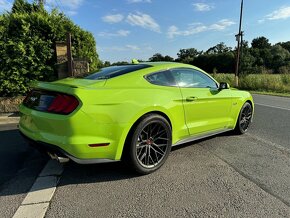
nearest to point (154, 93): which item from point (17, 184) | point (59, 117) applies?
point (59, 117)

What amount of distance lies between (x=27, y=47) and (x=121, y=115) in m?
5.36

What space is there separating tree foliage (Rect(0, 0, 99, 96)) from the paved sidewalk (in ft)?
1.95

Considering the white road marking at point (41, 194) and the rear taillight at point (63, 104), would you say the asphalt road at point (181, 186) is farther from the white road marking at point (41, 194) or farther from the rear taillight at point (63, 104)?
the rear taillight at point (63, 104)

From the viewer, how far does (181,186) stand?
3258mm

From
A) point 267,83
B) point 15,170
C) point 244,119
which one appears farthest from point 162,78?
point 267,83

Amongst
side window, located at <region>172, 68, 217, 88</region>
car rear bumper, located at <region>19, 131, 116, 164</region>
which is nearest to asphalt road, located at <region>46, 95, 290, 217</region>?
car rear bumper, located at <region>19, 131, 116, 164</region>

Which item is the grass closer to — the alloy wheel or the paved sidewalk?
the paved sidewalk

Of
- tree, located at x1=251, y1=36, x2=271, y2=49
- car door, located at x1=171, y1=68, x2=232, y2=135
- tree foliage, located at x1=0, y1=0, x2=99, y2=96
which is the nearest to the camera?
car door, located at x1=171, y1=68, x2=232, y2=135

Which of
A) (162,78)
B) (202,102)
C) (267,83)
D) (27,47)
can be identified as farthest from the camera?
(267,83)

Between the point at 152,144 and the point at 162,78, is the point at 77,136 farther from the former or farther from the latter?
the point at 162,78

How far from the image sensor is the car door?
13.5 feet

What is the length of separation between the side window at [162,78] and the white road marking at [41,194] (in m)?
1.75

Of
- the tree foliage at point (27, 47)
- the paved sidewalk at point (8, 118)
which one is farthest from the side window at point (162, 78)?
the tree foliage at point (27, 47)

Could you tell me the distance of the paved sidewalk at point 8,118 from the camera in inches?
268
